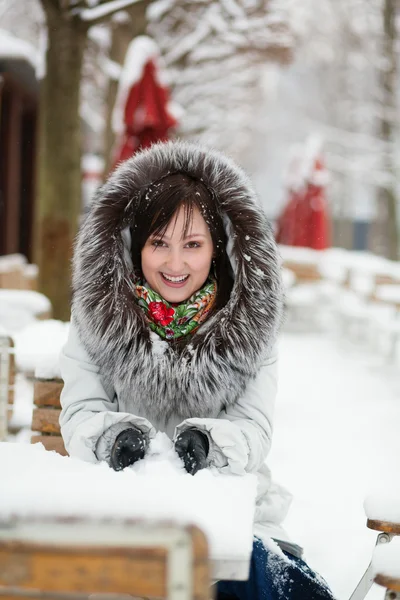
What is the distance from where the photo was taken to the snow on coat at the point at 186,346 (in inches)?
92.6

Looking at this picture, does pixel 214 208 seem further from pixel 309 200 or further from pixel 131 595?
pixel 309 200

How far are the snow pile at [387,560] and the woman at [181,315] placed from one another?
Answer: 28cm

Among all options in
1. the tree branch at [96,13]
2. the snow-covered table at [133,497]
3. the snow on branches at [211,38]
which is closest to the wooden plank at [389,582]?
the snow-covered table at [133,497]

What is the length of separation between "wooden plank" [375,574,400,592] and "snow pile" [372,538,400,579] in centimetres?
1

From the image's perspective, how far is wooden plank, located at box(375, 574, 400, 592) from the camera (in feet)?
6.05

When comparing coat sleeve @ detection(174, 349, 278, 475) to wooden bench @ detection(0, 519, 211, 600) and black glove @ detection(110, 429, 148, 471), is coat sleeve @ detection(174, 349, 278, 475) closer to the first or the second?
black glove @ detection(110, 429, 148, 471)

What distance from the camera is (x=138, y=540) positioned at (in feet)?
3.93

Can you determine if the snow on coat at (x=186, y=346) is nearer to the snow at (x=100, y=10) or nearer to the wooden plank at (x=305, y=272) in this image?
the snow at (x=100, y=10)

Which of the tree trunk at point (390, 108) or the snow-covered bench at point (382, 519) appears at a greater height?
the tree trunk at point (390, 108)

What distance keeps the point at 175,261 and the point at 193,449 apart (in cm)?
63

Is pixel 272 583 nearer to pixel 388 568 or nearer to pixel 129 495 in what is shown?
pixel 388 568

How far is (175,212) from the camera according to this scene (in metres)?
2.42

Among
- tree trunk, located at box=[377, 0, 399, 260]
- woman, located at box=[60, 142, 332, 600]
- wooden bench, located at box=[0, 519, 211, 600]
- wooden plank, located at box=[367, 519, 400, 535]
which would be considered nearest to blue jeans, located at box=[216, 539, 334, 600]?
woman, located at box=[60, 142, 332, 600]

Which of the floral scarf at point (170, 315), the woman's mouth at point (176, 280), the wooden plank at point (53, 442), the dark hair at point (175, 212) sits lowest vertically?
the wooden plank at point (53, 442)
